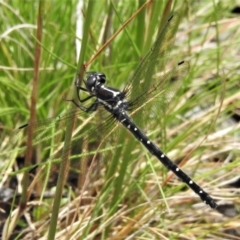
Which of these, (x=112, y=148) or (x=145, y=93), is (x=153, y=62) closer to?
(x=145, y=93)

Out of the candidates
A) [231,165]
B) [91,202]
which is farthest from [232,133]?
[91,202]

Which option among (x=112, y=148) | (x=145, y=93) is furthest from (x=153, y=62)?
(x=112, y=148)

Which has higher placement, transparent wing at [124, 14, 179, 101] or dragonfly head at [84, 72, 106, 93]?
dragonfly head at [84, 72, 106, 93]

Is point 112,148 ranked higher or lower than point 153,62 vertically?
lower

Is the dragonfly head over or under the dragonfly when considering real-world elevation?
over

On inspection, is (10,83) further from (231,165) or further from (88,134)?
(231,165)
